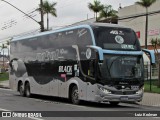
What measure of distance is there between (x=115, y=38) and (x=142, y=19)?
36408mm

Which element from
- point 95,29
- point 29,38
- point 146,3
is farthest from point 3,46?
point 95,29

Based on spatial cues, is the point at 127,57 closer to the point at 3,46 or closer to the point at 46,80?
the point at 46,80

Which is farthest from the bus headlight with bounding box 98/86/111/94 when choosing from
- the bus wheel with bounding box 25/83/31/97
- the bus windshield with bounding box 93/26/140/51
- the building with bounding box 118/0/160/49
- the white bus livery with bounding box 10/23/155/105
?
the building with bounding box 118/0/160/49

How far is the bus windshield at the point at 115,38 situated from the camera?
18797 mm

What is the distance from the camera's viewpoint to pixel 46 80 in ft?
→ 76.4

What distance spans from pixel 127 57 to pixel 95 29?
6.47ft

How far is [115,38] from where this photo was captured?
19.2m

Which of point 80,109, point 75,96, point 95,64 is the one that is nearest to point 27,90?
point 75,96

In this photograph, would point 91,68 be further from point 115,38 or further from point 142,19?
point 142,19

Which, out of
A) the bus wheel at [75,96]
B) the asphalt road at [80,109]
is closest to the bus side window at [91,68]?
the asphalt road at [80,109]

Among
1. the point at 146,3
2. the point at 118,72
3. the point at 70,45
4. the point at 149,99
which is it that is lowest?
the point at 149,99

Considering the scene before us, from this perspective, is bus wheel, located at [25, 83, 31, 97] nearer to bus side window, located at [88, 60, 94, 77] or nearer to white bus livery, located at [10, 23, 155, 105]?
white bus livery, located at [10, 23, 155, 105]

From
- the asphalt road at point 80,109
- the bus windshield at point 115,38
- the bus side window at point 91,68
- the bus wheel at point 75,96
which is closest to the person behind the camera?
the asphalt road at point 80,109

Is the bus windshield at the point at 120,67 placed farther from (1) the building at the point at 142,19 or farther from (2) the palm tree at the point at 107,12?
(2) the palm tree at the point at 107,12
